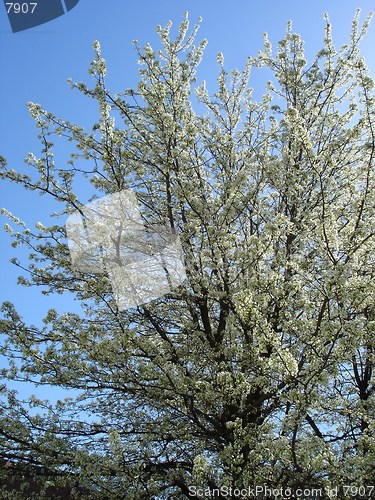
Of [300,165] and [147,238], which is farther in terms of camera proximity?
[300,165]

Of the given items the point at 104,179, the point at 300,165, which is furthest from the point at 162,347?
the point at 300,165

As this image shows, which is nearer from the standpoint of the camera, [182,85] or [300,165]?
[182,85]

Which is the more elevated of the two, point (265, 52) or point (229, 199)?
point (265, 52)

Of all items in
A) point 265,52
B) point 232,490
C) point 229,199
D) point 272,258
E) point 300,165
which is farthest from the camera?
point 265,52

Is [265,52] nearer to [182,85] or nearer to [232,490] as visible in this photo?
[182,85]

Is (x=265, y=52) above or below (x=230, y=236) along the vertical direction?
above

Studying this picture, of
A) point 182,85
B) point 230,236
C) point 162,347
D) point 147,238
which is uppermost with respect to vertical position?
point 182,85

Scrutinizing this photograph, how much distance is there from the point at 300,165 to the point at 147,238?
2818mm

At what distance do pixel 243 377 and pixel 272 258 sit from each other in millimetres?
2106

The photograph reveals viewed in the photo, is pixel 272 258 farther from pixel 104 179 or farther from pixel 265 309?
pixel 104 179

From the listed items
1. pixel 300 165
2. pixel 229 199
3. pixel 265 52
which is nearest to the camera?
pixel 229 199

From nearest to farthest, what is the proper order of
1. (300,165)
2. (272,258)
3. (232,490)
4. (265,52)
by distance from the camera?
(232,490)
(272,258)
(300,165)
(265,52)

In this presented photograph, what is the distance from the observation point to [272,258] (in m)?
7.22

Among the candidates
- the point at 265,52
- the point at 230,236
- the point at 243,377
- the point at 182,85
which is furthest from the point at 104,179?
the point at 265,52
